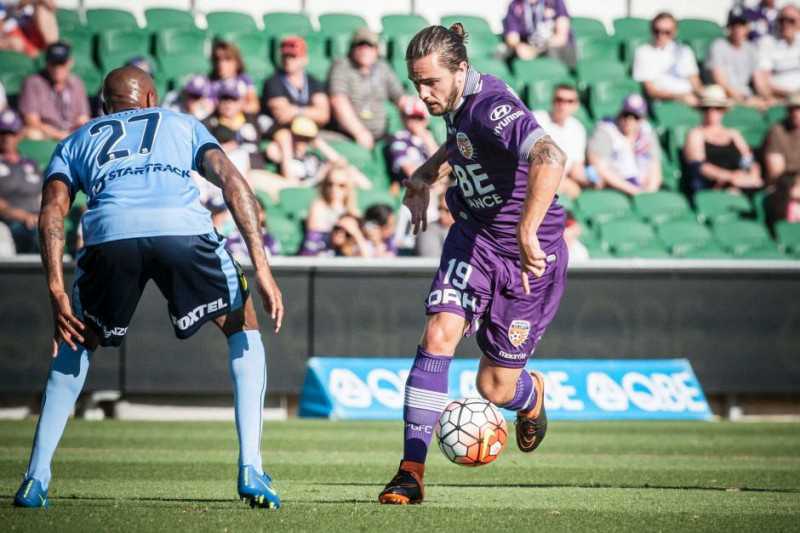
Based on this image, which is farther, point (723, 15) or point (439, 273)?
point (723, 15)

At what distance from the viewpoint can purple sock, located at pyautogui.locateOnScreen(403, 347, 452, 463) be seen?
6777 mm

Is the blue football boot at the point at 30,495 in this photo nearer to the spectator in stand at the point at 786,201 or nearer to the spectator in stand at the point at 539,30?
the spectator in stand at the point at 786,201

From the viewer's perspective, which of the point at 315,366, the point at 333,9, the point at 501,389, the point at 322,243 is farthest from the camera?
the point at 333,9

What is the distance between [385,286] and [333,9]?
630 cm

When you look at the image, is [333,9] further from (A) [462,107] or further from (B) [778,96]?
(A) [462,107]

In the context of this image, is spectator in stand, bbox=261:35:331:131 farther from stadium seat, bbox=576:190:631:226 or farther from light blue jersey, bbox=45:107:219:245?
light blue jersey, bbox=45:107:219:245

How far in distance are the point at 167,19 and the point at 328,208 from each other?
5001mm

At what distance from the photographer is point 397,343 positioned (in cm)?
1386

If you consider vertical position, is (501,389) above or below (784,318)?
above

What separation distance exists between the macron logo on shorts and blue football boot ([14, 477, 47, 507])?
0.98 m

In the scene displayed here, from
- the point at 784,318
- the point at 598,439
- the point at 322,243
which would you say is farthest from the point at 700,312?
the point at 322,243

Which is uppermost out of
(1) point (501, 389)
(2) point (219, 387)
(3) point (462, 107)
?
(3) point (462, 107)

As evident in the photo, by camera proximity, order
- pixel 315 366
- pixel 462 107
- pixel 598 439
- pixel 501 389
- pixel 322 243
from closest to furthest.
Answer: pixel 462 107 → pixel 501 389 → pixel 598 439 → pixel 315 366 → pixel 322 243

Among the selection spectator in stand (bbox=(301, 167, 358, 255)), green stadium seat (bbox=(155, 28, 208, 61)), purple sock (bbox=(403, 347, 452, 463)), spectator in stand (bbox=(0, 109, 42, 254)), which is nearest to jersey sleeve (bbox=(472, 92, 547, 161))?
purple sock (bbox=(403, 347, 452, 463))
